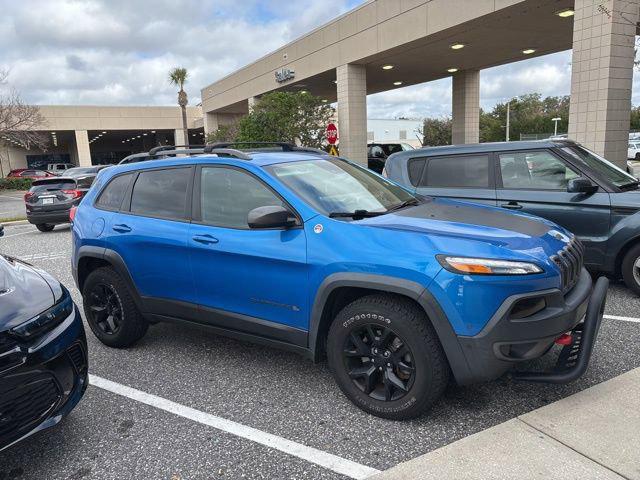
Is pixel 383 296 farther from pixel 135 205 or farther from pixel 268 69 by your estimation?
pixel 268 69

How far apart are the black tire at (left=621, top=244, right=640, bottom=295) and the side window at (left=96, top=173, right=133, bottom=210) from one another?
5008mm

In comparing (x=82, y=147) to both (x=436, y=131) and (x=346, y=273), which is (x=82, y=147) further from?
(x=346, y=273)

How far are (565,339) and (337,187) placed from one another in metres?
1.84

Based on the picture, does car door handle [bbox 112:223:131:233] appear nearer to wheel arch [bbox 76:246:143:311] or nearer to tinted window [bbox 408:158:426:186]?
wheel arch [bbox 76:246:143:311]

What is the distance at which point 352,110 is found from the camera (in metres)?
19.8

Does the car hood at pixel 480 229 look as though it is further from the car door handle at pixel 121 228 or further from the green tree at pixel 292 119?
the green tree at pixel 292 119

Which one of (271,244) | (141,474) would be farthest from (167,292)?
(141,474)

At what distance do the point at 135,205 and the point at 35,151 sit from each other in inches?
2301

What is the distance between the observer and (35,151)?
177ft

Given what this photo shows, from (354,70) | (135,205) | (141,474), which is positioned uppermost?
(354,70)

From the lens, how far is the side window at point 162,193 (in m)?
4.01

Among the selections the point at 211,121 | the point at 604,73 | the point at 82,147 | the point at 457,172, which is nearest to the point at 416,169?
the point at 457,172

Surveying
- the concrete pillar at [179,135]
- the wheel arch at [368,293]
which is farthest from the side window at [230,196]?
the concrete pillar at [179,135]

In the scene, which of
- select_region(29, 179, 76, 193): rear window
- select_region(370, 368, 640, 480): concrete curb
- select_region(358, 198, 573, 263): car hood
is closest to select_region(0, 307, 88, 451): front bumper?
select_region(370, 368, 640, 480): concrete curb
